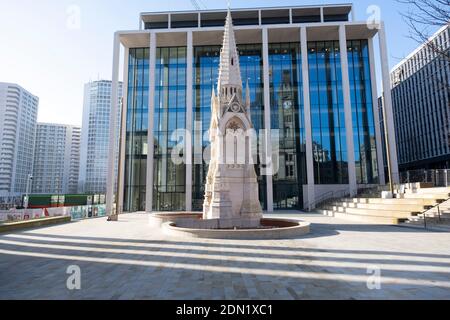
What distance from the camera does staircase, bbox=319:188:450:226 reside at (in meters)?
17.0

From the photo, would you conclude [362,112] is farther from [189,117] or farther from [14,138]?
[14,138]

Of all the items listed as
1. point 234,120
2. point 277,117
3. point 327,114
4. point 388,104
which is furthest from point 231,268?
point 388,104

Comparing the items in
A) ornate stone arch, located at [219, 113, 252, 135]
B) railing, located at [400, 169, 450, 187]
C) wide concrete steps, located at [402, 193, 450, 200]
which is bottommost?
wide concrete steps, located at [402, 193, 450, 200]

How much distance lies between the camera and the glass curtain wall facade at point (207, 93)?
119 ft

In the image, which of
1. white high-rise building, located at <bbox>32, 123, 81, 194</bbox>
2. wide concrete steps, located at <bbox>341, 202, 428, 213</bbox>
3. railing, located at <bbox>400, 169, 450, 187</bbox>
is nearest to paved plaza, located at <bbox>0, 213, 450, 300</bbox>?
wide concrete steps, located at <bbox>341, 202, 428, 213</bbox>

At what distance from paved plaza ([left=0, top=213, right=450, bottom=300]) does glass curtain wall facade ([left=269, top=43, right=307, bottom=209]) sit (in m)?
24.5

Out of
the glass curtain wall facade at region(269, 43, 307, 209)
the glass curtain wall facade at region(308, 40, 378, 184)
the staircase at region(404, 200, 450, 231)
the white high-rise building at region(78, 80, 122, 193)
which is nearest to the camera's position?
the staircase at region(404, 200, 450, 231)

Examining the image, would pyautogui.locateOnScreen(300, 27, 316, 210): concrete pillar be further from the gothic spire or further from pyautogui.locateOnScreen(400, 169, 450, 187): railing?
the gothic spire

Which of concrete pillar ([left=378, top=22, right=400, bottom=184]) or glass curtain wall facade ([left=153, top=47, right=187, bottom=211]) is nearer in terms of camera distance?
concrete pillar ([left=378, top=22, right=400, bottom=184])

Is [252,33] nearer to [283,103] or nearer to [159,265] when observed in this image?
[283,103]

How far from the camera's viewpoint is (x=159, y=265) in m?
7.89

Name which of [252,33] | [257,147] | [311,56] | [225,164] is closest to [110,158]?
[257,147]
